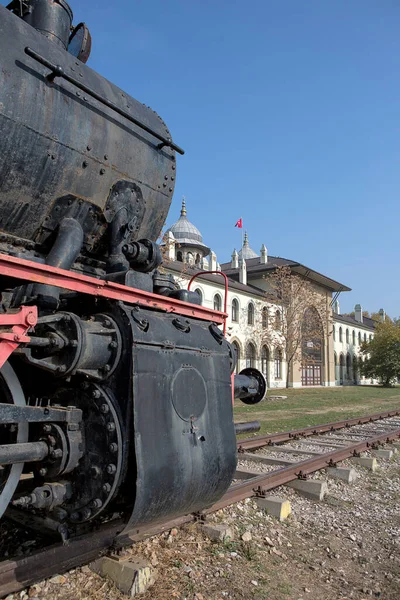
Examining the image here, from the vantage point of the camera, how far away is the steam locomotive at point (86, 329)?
290cm

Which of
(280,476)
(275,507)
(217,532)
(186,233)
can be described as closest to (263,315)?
(186,233)

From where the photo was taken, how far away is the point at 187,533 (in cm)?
414

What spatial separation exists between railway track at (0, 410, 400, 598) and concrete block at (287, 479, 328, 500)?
11 cm

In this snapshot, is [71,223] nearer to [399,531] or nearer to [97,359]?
[97,359]

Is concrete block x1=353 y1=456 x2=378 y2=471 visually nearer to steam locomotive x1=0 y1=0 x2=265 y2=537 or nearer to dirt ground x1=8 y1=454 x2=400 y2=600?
dirt ground x1=8 y1=454 x2=400 y2=600

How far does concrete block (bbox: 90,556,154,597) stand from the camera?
10.4 feet

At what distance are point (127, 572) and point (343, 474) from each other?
170 inches

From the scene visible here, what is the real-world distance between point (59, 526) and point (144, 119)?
334 cm

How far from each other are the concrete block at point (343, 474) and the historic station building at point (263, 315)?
59.1 feet

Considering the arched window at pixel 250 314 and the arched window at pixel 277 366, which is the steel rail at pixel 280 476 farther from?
the arched window at pixel 277 366

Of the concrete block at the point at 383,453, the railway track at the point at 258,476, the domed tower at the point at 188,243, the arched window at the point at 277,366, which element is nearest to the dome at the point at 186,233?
the domed tower at the point at 188,243

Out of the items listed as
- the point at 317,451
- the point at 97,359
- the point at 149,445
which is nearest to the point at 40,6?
the point at 97,359

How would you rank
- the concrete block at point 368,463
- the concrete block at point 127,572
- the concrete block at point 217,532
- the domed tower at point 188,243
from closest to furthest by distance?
the concrete block at point 127,572, the concrete block at point 217,532, the concrete block at point 368,463, the domed tower at point 188,243

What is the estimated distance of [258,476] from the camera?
575 centimetres
